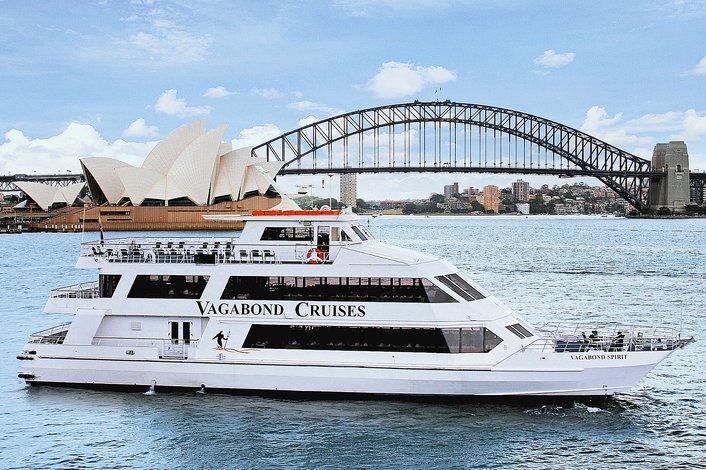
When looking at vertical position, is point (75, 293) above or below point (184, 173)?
below

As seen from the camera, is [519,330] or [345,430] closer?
[345,430]

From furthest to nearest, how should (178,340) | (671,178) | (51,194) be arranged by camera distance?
(671,178) → (51,194) → (178,340)

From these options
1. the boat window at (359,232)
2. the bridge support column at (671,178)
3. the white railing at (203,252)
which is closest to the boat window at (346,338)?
the white railing at (203,252)

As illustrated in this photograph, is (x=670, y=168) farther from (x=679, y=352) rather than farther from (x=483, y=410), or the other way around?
(x=483, y=410)

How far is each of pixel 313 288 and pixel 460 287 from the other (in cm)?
358

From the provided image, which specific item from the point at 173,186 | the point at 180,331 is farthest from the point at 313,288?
the point at 173,186

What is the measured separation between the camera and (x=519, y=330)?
1994 cm

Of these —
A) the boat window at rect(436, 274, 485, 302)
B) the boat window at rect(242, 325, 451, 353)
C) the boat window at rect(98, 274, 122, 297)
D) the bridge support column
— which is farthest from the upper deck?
the bridge support column

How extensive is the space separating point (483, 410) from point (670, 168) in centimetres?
15172

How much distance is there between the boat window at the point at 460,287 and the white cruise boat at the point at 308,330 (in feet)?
0.14

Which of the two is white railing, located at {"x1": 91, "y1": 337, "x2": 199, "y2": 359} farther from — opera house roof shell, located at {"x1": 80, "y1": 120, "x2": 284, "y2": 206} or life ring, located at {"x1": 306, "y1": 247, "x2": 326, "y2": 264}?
opera house roof shell, located at {"x1": 80, "y1": 120, "x2": 284, "y2": 206}

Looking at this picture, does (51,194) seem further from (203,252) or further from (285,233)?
(285,233)

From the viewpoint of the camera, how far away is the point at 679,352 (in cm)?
2667

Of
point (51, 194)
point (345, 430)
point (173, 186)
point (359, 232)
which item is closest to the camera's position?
point (345, 430)
